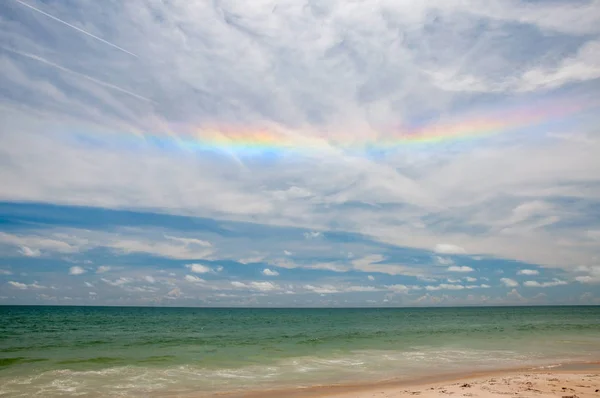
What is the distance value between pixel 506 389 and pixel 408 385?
3.77m

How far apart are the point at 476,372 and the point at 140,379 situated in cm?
1596

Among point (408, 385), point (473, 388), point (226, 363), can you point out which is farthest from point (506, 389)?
point (226, 363)

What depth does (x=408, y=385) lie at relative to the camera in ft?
53.5

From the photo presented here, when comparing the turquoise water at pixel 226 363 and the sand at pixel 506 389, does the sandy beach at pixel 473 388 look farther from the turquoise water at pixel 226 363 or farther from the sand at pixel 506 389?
the turquoise water at pixel 226 363

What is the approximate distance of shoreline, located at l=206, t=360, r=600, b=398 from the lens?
14.5 metres

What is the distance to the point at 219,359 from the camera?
2430 cm

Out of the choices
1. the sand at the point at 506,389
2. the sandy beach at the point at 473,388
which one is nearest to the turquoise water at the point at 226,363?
the sandy beach at the point at 473,388

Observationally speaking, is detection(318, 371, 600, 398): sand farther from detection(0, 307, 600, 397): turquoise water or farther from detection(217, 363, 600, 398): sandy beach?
detection(0, 307, 600, 397): turquoise water

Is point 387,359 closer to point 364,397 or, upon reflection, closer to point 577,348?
point 364,397

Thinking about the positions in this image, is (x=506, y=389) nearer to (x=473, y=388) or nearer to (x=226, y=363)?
(x=473, y=388)

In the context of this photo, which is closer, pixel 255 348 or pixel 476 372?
pixel 476 372

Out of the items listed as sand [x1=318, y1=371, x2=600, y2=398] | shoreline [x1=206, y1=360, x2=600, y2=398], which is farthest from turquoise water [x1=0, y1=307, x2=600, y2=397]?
sand [x1=318, y1=371, x2=600, y2=398]

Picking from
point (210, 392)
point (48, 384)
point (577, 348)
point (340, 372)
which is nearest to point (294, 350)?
point (340, 372)

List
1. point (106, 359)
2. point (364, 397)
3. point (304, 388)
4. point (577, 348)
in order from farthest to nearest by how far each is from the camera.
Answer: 1. point (577, 348)
2. point (106, 359)
3. point (304, 388)
4. point (364, 397)
